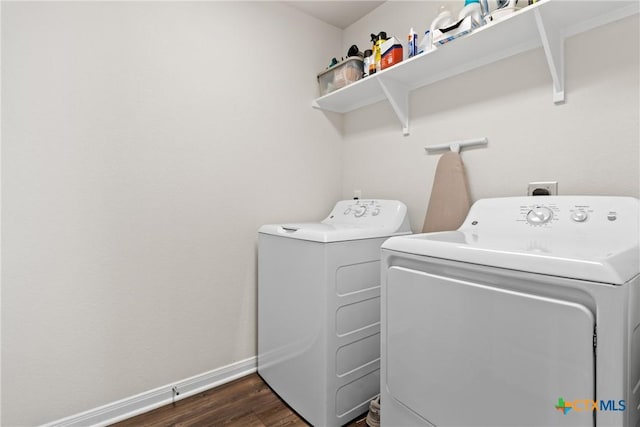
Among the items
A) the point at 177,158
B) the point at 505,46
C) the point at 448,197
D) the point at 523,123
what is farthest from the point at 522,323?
the point at 177,158

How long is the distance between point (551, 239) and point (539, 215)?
0.13m

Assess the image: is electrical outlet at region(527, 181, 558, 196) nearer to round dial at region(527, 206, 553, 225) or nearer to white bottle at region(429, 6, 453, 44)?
round dial at region(527, 206, 553, 225)

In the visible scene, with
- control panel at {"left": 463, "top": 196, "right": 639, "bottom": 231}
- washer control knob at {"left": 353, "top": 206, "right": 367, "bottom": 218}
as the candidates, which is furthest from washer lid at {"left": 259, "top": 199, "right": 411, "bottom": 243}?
control panel at {"left": 463, "top": 196, "right": 639, "bottom": 231}

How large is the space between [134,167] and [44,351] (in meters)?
0.91

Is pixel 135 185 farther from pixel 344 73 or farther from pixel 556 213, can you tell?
pixel 556 213

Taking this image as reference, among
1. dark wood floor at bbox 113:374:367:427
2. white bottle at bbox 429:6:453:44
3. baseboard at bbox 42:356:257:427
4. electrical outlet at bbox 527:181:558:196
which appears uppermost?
white bottle at bbox 429:6:453:44

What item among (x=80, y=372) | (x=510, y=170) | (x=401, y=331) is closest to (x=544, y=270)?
(x=401, y=331)

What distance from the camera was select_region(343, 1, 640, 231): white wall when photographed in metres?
1.17

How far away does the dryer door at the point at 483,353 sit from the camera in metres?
0.70

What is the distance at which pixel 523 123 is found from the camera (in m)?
1.43

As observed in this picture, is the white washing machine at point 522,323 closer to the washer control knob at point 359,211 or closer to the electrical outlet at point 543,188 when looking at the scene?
the electrical outlet at point 543,188

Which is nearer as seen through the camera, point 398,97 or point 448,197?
point 448,197

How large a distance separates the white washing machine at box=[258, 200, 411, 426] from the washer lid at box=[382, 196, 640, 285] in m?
0.40

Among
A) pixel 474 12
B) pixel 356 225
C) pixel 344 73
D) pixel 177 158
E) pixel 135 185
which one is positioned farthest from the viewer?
pixel 344 73
